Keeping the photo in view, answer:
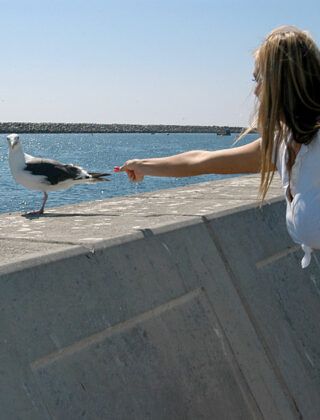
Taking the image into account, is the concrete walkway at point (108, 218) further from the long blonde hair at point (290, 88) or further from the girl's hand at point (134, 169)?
the long blonde hair at point (290, 88)

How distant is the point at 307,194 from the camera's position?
232 cm

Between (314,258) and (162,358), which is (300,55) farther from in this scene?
(314,258)

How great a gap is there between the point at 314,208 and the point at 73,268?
777 millimetres

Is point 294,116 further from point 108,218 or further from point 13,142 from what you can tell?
point 13,142

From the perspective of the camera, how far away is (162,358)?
269 cm

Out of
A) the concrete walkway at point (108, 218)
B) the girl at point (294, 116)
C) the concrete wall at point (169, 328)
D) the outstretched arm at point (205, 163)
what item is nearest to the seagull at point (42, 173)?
the concrete walkway at point (108, 218)

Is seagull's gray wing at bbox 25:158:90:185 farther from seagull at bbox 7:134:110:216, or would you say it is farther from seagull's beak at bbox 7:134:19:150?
seagull's beak at bbox 7:134:19:150

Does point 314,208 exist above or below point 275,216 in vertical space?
above

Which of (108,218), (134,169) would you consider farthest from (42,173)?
(134,169)

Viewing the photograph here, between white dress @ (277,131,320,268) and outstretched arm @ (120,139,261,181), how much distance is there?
0.31 metres

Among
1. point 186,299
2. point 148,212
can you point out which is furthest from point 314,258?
point 186,299

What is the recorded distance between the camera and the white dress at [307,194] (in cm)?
231

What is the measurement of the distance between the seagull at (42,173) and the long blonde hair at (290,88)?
4148 mm

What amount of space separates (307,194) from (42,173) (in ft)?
14.3
